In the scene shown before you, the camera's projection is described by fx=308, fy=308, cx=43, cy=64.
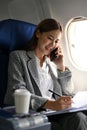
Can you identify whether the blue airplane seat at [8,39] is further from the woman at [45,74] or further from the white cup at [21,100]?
the white cup at [21,100]

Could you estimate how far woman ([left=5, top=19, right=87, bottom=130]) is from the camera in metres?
1.83

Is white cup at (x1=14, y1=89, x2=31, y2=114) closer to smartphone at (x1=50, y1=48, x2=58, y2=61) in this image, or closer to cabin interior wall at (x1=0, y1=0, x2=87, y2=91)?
smartphone at (x1=50, y1=48, x2=58, y2=61)

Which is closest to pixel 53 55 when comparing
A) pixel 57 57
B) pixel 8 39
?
pixel 57 57

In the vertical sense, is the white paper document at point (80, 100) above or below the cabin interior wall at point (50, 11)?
below

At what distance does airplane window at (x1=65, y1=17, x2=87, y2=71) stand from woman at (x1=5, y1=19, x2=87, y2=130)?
18 centimetres

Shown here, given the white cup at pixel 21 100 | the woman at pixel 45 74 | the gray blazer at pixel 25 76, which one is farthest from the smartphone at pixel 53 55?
the white cup at pixel 21 100

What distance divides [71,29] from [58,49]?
0.24 metres

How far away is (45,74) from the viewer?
Answer: 218 cm

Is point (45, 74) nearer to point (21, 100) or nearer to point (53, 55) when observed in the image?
point (53, 55)

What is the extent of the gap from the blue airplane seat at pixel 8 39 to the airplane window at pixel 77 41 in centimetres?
39

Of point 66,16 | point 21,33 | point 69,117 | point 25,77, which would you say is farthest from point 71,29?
point 69,117

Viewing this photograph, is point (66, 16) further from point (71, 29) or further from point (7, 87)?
point (7, 87)

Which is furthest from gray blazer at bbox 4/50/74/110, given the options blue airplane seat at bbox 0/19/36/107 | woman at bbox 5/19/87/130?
blue airplane seat at bbox 0/19/36/107

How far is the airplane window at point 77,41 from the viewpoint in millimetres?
2447
